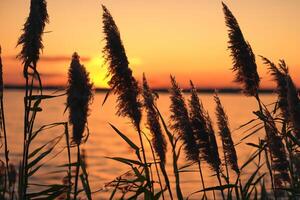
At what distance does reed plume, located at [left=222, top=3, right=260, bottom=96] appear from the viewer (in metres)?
6.20

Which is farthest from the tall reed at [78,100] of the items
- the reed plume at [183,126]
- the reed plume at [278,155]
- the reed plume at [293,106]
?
the reed plume at [278,155]

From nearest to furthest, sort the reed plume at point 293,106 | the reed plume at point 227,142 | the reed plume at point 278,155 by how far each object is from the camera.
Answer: the reed plume at point 293,106 < the reed plume at point 227,142 < the reed plume at point 278,155

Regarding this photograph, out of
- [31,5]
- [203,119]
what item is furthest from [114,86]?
[203,119]

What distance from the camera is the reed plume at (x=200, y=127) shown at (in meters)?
6.16

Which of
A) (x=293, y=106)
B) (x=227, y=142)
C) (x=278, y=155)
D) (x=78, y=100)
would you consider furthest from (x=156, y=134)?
(x=278, y=155)

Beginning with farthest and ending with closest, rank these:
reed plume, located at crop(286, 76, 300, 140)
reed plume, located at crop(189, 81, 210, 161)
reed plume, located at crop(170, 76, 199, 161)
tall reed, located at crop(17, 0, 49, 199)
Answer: reed plume, located at crop(189, 81, 210, 161) → reed plume, located at crop(170, 76, 199, 161) → reed plume, located at crop(286, 76, 300, 140) → tall reed, located at crop(17, 0, 49, 199)

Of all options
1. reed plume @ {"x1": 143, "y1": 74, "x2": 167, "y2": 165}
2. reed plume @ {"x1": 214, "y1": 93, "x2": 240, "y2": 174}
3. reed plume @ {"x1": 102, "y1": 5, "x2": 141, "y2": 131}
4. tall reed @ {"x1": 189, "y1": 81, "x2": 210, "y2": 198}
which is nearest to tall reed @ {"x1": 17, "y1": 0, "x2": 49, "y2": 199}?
reed plume @ {"x1": 102, "y1": 5, "x2": 141, "y2": 131}

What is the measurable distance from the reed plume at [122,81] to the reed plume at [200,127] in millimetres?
1280

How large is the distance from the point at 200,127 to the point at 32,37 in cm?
256

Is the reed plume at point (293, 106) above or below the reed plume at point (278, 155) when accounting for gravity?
above

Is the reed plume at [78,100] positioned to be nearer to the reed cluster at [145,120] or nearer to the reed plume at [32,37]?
the reed cluster at [145,120]

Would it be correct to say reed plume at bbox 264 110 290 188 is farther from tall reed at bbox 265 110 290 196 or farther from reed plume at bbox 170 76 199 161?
reed plume at bbox 170 76 199 161

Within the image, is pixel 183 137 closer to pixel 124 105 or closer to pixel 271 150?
pixel 124 105

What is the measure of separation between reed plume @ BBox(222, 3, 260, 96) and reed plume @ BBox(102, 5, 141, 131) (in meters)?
1.69
